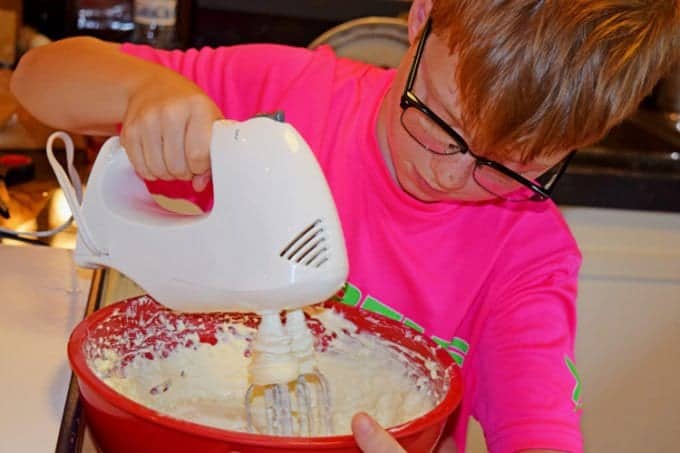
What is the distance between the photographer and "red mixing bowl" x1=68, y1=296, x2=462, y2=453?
64 centimetres

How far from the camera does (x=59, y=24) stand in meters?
1.75

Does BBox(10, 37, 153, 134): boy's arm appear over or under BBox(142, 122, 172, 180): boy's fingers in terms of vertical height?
under

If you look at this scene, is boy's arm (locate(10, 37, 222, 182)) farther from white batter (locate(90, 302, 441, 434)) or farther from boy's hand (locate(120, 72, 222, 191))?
white batter (locate(90, 302, 441, 434))

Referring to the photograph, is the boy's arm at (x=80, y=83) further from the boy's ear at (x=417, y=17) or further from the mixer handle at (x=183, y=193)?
the boy's ear at (x=417, y=17)

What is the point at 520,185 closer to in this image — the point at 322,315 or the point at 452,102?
the point at 452,102

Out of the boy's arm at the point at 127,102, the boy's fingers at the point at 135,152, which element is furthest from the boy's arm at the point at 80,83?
the boy's fingers at the point at 135,152

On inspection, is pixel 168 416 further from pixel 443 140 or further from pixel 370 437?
pixel 443 140

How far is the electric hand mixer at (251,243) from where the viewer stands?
0.66 meters

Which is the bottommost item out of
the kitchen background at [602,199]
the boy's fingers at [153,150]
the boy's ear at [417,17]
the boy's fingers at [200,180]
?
the kitchen background at [602,199]

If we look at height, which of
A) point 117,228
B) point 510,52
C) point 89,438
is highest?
point 510,52

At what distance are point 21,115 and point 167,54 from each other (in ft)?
1.22

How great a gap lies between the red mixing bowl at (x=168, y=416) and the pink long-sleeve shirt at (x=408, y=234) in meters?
0.19

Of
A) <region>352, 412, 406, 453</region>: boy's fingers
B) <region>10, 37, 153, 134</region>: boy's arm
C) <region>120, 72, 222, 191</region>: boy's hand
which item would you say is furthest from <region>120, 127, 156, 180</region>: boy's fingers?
<region>352, 412, 406, 453</region>: boy's fingers

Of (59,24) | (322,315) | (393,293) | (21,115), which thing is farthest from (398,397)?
(59,24)
